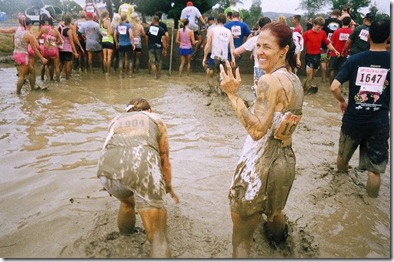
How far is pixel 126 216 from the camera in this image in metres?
3.00

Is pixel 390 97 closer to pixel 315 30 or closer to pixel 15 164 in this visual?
pixel 15 164

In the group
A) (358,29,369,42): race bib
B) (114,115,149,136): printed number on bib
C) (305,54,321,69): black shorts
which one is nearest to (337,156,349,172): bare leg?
(114,115,149,136): printed number on bib

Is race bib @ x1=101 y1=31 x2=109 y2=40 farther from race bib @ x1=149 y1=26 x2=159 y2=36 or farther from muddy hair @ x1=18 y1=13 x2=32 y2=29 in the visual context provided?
muddy hair @ x1=18 y1=13 x2=32 y2=29

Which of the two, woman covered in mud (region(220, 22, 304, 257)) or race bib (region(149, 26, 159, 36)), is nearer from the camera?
woman covered in mud (region(220, 22, 304, 257))

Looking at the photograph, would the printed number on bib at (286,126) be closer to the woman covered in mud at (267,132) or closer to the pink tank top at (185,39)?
the woman covered in mud at (267,132)

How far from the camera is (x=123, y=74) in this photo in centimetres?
1120

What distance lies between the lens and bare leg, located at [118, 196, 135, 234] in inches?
116

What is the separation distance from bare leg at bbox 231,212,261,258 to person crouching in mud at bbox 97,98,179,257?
51cm

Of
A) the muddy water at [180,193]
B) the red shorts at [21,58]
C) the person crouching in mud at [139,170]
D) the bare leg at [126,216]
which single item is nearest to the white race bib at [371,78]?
the muddy water at [180,193]

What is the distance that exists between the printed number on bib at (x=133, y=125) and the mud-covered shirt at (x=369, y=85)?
2.22 metres

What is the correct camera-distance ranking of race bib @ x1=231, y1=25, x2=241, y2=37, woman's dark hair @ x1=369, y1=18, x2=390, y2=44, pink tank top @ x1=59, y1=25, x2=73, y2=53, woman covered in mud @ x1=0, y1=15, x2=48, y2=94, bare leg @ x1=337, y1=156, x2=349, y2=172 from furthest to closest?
pink tank top @ x1=59, y1=25, x2=73, y2=53 → race bib @ x1=231, y1=25, x2=241, y2=37 → woman covered in mud @ x1=0, y1=15, x2=48, y2=94 → bare leg @ x1=337, y1=156, x2=349, y2=172 → woman's dark hair @ x1=369, y1=18, x2=390, y2=44

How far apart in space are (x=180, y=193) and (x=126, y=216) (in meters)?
1.03

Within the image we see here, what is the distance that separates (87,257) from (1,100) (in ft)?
20.1

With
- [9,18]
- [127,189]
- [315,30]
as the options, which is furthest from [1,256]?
[9,18]
